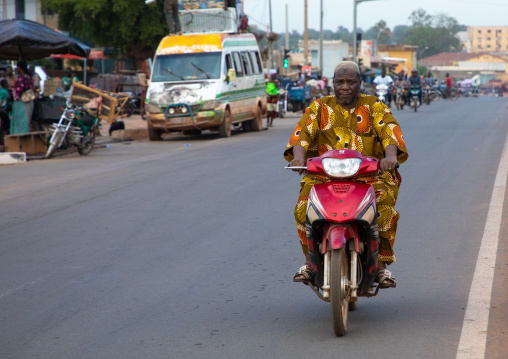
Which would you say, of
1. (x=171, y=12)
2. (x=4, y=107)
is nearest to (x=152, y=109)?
(x=4, y=107)

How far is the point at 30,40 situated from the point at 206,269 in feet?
41.5

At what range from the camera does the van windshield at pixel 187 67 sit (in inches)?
905

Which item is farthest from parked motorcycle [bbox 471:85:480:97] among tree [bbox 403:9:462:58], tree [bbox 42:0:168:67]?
tree [bbox 403:9:462:58]

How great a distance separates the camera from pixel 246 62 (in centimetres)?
2503

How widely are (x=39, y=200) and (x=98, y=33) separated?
3276 centimetres

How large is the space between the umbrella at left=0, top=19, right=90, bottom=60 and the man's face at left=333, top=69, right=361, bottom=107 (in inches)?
554

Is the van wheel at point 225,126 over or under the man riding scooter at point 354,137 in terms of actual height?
under

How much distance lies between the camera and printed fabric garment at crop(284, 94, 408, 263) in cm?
534

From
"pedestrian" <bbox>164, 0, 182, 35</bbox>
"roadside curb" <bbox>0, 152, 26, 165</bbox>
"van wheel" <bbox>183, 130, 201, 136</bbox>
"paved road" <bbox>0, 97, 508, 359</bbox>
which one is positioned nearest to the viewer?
"paved road" <bbox>0, 97, 508, 359</bbox>

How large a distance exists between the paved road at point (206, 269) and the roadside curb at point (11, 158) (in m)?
2.79

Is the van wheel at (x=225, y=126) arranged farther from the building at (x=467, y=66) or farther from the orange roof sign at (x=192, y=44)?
the building at (x=467, y=66)

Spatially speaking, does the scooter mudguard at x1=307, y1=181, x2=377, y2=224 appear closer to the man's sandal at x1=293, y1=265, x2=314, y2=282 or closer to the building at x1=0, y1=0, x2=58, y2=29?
the man's sandal at x1=293, y1=265, x2=314, y2=282

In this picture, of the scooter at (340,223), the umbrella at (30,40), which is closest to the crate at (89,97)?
the umbrella at (30,40)

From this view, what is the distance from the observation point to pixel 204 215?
32.4 ft
